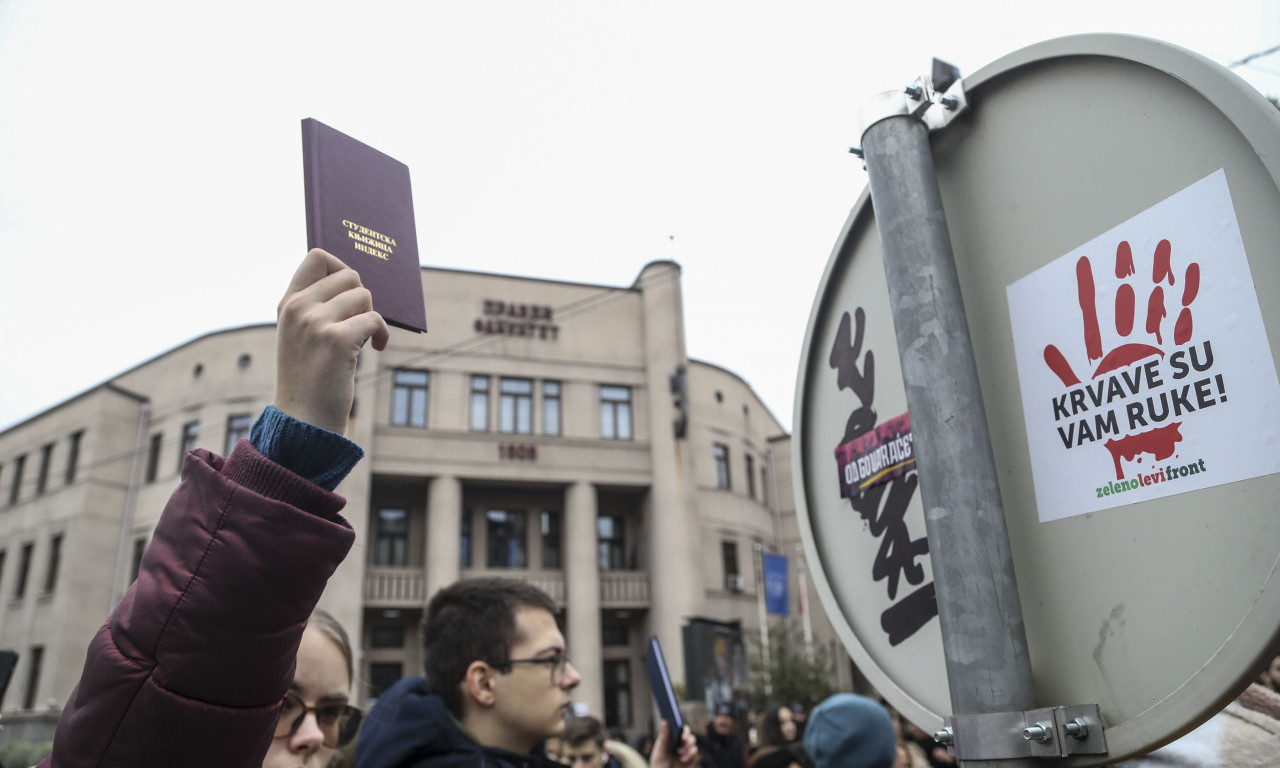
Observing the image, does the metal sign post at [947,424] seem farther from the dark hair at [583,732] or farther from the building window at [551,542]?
the building window at [551,542]

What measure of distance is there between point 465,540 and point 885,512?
25772 mm

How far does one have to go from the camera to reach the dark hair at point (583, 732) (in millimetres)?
5211

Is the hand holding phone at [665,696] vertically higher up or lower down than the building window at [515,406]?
lower down

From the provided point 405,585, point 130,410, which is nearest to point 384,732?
point 405,585

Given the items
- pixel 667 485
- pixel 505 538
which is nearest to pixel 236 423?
pixel 505 538

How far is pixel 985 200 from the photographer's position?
3.92 ft

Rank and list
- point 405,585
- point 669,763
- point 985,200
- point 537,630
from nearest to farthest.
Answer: point 985,200 → point 537,630 → point 669,763 → point 405,585

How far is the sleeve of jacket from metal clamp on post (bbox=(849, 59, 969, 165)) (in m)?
0.85

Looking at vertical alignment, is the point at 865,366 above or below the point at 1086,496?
above

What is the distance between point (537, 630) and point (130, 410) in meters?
29.0

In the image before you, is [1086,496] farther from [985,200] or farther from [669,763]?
[669,763]

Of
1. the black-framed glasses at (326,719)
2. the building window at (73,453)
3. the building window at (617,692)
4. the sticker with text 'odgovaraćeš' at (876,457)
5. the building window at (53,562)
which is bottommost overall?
the building window at (617,692)

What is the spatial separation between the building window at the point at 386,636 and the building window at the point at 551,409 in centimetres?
700

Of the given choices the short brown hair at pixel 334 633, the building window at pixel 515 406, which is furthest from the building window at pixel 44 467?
the short brown hair at pixel 334 633
